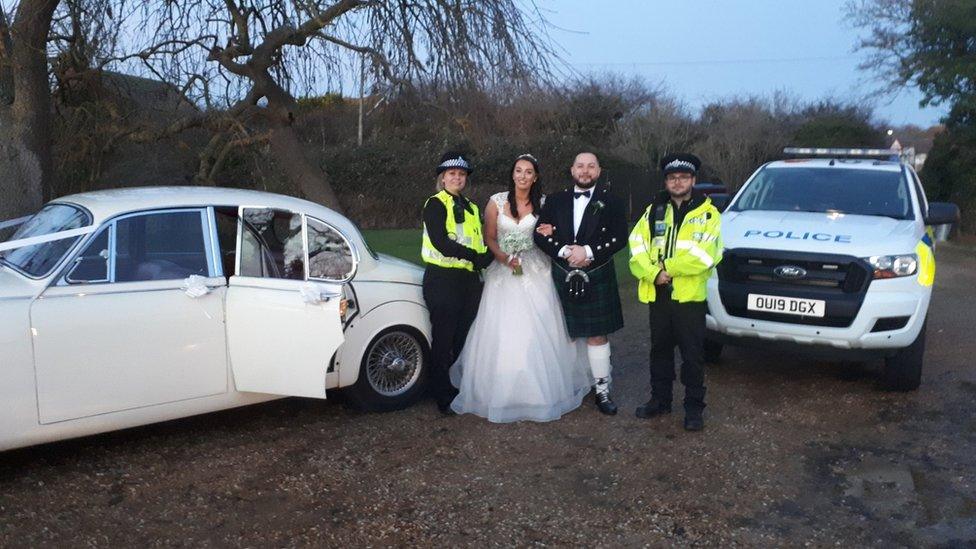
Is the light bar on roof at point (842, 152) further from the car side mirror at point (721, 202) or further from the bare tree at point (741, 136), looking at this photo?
the bare tree at point (741, 136)

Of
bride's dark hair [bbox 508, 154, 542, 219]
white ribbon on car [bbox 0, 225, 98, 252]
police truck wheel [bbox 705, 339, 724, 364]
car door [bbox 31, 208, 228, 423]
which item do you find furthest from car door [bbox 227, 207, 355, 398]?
police truck wheel [bbox 705, 339, 724, 364]

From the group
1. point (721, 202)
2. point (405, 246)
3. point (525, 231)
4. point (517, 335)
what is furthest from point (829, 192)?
point (405, 246)

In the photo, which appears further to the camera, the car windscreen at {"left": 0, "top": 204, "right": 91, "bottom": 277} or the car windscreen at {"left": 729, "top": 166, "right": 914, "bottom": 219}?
the car windscreen at {"left": 729, "top": 166, "right": 914, "bottom": 219}

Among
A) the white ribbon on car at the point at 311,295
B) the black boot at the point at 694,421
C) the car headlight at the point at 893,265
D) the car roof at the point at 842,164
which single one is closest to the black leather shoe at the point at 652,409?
the black boot at the point at 694,421

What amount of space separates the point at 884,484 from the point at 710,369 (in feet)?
8.95

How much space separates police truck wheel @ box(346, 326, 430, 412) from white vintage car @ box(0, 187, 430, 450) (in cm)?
2

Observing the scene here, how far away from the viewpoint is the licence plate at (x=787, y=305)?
6422 mm

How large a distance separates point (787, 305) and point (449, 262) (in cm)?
259

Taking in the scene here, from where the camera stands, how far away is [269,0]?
9.30 m

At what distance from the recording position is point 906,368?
6707mm

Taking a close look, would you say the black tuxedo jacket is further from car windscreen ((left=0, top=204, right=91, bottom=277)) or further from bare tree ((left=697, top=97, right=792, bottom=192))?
bare tree ((left=697, top=97, right=792, bottom=192))

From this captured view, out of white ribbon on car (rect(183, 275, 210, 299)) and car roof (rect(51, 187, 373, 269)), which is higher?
car roof (rect(51, 187, 373, 269))

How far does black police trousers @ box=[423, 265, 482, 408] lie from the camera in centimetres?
610

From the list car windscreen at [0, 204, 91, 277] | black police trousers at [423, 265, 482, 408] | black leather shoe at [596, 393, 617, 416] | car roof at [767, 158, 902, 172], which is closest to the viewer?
car windscreen at [0, 204, 91, 277]
